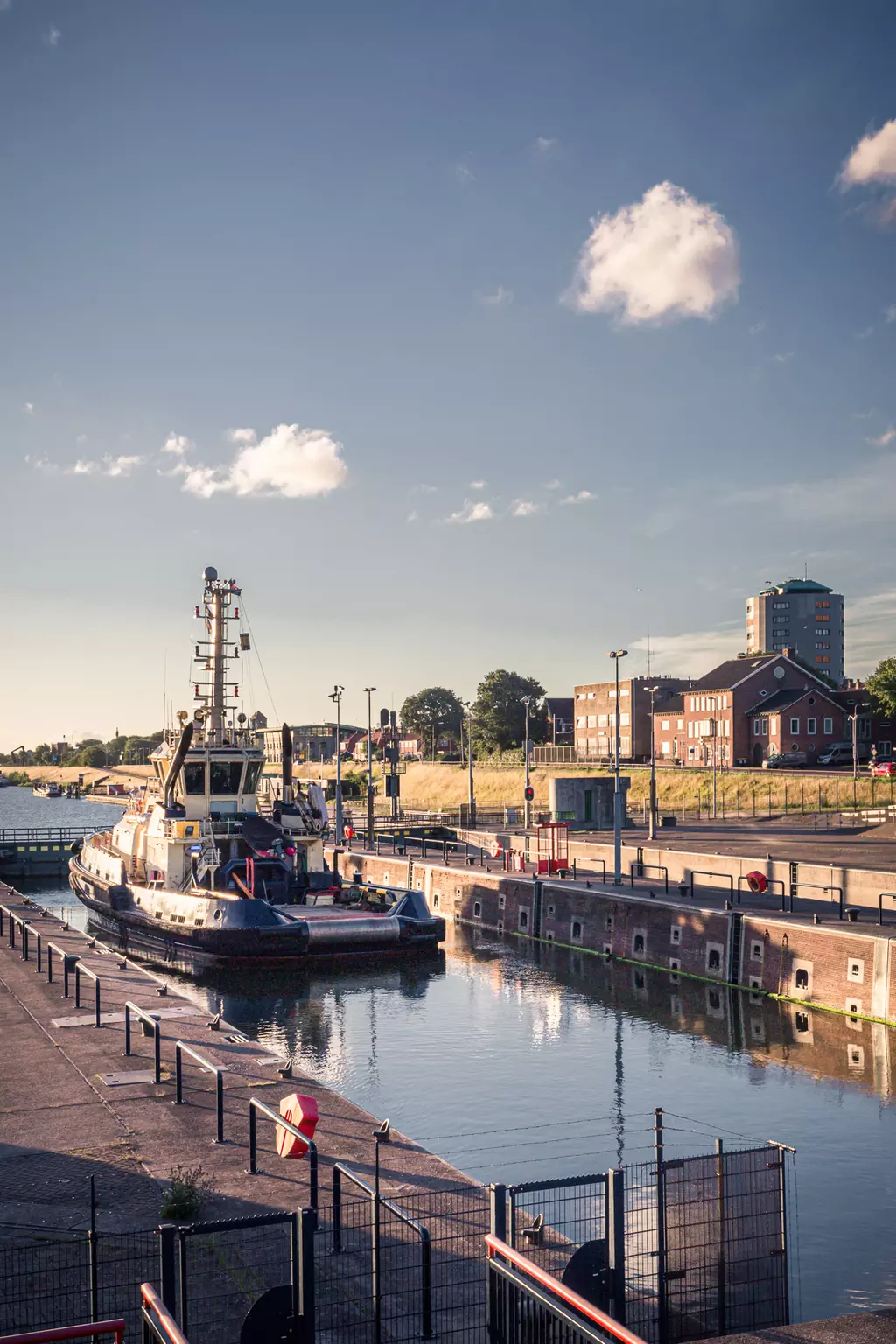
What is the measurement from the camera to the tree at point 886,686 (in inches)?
3595

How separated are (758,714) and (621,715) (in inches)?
945

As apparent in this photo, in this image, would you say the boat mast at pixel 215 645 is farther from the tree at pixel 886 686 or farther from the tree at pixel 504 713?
the tree at pixel 504 713

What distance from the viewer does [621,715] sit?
125 m

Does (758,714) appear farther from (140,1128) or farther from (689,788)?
(140,1128)

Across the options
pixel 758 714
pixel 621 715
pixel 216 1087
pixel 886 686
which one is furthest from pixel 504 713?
pixel 216 1087

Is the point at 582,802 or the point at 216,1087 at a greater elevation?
the point at 582,802

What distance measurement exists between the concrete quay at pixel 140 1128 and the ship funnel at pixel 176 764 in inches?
764

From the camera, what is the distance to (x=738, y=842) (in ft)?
189

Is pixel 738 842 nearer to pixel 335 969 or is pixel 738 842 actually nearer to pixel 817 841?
pixel 817 841

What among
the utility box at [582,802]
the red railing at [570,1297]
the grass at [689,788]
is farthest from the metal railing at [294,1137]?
the grass at [689,788]

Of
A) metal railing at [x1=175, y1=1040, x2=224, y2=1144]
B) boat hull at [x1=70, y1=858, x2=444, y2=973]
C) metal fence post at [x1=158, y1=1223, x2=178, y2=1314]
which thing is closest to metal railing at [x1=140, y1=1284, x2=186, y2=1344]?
metal fence post at [x1=158, y1=1223, x2=178, y2=1314]

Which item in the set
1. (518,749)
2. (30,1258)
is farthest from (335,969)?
(518,749)

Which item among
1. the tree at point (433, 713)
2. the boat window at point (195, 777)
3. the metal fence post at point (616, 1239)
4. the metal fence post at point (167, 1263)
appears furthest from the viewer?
the tree at point (433, 713)

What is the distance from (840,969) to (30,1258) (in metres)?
24.1
